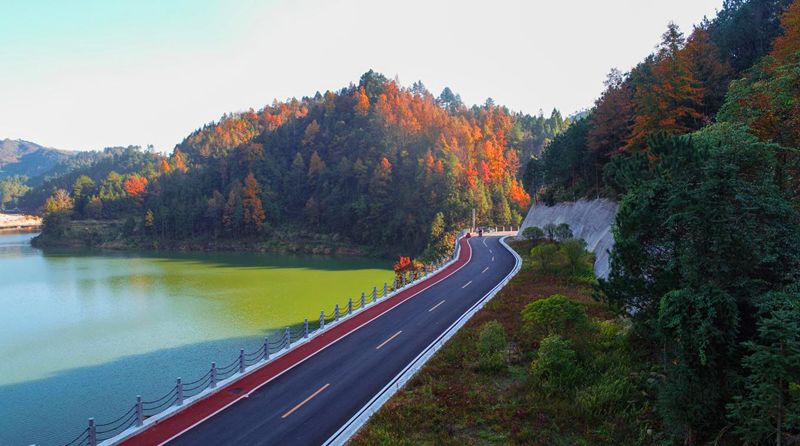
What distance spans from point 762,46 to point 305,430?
1847 inches

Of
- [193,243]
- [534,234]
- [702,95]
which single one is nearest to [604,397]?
[702,95]

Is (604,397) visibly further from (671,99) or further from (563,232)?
(563,232)

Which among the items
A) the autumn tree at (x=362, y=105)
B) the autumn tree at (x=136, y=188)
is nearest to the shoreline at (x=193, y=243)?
the autumn tree at (x=136, y=188)

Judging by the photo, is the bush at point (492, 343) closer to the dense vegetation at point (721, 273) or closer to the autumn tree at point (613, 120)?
the dense vegetation at point (721, 273)

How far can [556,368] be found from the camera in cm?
1496

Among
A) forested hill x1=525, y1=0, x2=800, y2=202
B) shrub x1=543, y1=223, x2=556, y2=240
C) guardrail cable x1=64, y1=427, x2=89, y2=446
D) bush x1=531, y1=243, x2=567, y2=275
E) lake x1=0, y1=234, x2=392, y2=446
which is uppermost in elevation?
forested hill x1=525, y1=0, x2=800, y2=202

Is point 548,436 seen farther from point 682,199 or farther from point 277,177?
point 277,177

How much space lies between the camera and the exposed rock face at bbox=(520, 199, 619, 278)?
33719 millimetres

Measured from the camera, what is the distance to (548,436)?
39.0 ft

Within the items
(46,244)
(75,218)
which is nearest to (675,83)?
(46,244)

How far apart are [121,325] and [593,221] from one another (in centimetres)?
4061

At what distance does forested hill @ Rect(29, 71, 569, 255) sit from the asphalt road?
52.6 meters

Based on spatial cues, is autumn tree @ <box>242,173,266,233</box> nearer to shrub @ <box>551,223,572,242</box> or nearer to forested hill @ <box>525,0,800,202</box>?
forested hill @ <box>525,0,800,202</box>

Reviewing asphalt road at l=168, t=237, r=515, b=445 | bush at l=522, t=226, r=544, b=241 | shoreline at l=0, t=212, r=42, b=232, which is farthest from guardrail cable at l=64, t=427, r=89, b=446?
shoreline at l=0, t=212, r=42, b=232
